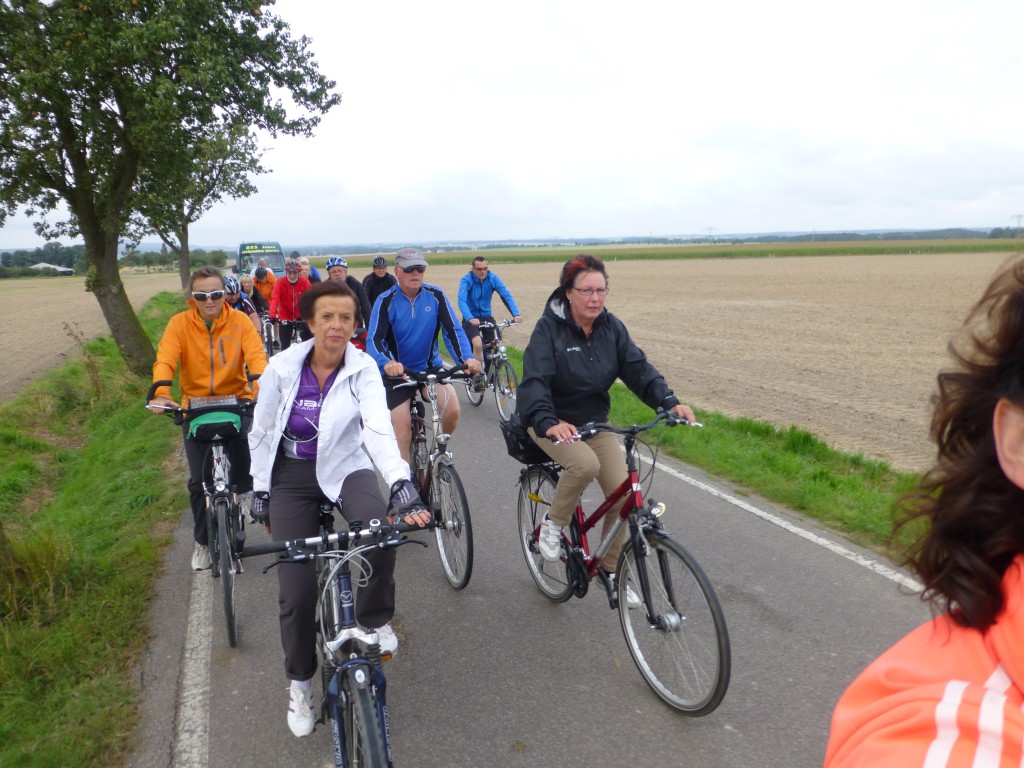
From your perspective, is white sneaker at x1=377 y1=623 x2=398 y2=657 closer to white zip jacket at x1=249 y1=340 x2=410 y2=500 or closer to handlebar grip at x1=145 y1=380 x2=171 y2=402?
white zip jacket at x1=249 y1=340 x2=410 y2=500

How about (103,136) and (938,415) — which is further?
(103,136)

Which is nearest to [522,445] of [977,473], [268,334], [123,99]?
[977,473]

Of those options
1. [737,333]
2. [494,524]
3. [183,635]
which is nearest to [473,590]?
[494,524]

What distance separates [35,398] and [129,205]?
385cm

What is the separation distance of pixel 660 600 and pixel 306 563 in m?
1.76

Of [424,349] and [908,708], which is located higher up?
[908,708]

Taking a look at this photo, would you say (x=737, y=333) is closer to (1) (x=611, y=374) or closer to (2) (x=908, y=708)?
(1) (x=611, y=374)

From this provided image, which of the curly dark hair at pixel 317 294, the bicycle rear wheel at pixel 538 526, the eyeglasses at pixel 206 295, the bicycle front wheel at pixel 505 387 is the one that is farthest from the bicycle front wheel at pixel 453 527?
the bicycle front wheel at pixel 505 387

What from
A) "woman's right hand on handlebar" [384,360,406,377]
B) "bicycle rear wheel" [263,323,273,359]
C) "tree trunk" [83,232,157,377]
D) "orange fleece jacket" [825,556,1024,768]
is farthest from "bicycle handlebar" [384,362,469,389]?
"bicycle rear wheel" [263,323,273,359]

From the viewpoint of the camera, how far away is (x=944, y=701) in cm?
86

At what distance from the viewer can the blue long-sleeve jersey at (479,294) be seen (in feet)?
36.6

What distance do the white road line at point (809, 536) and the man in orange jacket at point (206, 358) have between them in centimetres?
407

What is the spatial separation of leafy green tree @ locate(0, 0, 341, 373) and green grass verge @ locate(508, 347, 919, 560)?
8397 mm

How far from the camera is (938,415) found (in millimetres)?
1117
